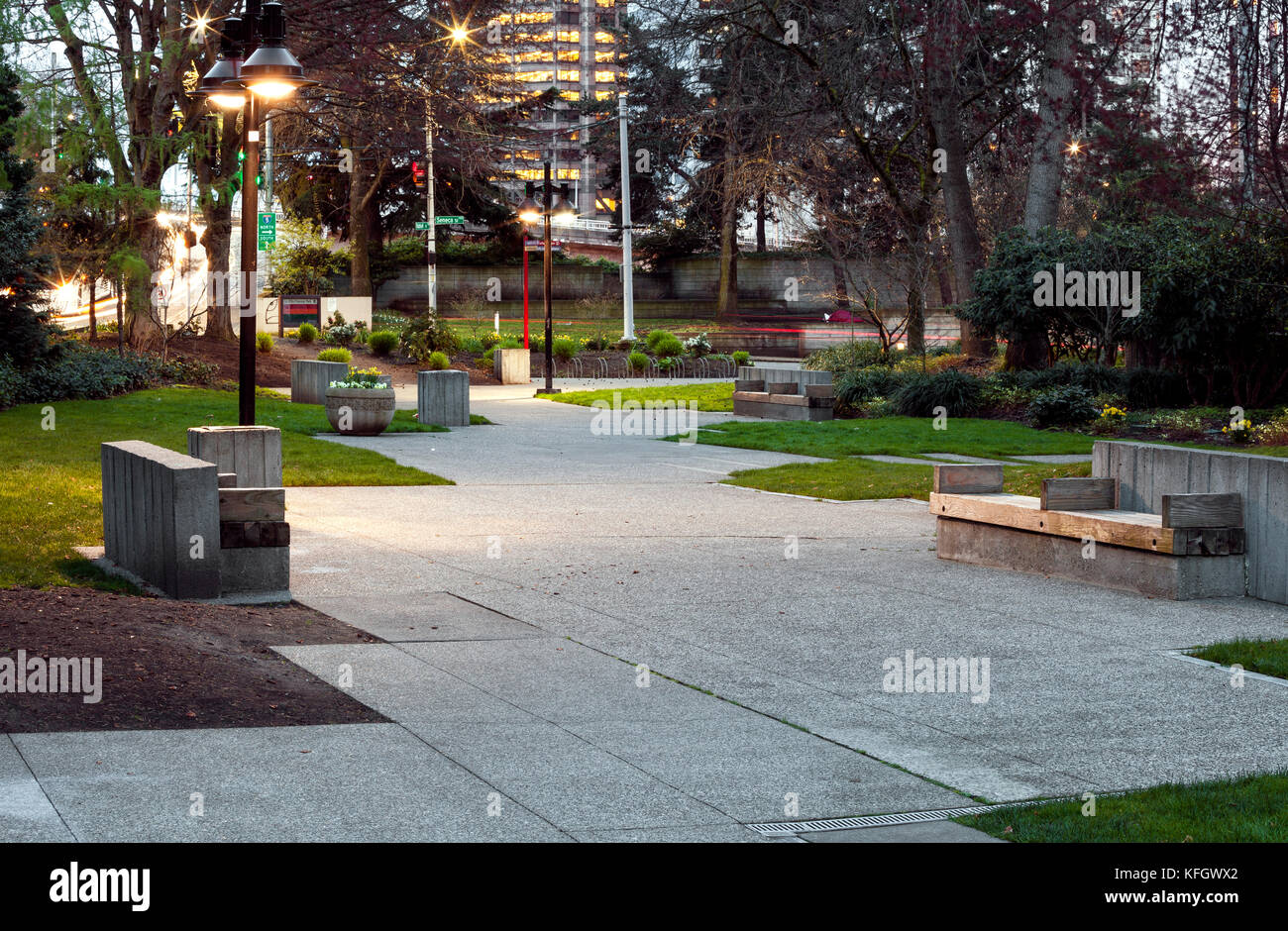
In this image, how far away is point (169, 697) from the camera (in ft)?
21.1

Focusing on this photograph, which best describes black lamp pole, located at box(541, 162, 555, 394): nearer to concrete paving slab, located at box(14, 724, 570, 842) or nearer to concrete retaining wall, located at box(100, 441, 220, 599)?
concrete retaining wall, located at box(100, 441, 220, 599)

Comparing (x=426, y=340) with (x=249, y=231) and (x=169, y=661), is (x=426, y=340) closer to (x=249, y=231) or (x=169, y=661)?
(x=249, y=231)

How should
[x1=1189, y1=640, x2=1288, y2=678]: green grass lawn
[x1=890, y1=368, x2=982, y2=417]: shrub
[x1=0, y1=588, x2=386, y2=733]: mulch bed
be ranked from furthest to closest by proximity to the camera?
[x1=890, y1=368, x2=982, y2=417]: shrub < [x1=1189, y1=640, x2=1288, y2=678]: green grass lawn < [x1=0, y1=588, x2=386, y2=733]: mulch bed

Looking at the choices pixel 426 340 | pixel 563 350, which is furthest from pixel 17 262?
pixel 563 350

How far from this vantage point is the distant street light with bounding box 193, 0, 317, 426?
1159 cm

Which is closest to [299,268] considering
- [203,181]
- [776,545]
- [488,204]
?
[488,204]

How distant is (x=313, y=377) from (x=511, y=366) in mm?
9722

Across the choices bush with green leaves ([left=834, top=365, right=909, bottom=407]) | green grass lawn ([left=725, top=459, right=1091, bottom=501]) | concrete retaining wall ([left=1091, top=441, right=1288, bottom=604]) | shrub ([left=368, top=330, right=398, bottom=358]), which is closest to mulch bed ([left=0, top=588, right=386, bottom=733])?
concrete retaining wall ([left=1091, top=441, right=1288, bottom=604])

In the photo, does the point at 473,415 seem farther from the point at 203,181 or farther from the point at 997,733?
the point at 997,733

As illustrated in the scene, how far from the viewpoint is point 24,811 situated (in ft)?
15.6

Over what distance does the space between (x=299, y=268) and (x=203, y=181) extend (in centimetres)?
2082

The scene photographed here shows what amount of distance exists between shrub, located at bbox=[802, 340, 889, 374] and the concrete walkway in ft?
60.3

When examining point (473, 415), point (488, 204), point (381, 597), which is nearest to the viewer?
point (381, 597)
